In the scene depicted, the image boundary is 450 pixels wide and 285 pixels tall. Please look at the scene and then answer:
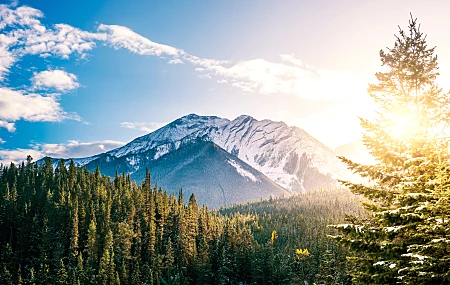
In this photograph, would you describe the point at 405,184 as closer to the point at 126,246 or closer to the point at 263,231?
the point at 126,246

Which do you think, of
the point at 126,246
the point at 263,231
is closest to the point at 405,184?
the point at 126,246

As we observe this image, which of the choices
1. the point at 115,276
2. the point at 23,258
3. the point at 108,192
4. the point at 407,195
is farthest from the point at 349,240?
the point at 108,192

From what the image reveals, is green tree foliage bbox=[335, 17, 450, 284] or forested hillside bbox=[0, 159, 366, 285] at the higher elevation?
green tree foliage bbox=[335, 17, 450, 284]

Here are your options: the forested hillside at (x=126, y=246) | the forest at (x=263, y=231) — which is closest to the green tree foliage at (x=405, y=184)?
the forest at (x=263, y=231)

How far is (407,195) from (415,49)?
8.39 m

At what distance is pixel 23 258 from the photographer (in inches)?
3959

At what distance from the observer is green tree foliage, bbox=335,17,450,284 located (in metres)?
11.9

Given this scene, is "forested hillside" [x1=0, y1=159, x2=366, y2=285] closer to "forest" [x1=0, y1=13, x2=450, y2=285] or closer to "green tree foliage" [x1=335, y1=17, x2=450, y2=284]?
"forest" [x1=0, y1=13, x2=450, y2=285]

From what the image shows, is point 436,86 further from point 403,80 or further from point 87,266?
point 87,266

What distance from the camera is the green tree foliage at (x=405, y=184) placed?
11891 mm

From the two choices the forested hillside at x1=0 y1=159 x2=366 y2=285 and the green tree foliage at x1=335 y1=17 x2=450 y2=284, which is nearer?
the green tree foliage at x1=335 y1=17 x2=450 y2=284

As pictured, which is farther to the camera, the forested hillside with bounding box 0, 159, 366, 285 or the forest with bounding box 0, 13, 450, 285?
the forested hillside with bounding box 0, 159, 366, 285

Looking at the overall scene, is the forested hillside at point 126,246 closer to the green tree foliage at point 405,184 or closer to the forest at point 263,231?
the forest at point 263,231

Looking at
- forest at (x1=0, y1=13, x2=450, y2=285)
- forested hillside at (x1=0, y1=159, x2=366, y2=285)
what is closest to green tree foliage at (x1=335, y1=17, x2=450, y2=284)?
forest at (x1=0, y1=13, x2=450, y2=285)
